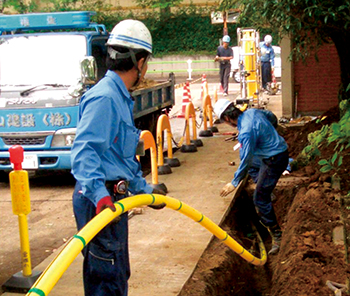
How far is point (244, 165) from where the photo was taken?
651cm

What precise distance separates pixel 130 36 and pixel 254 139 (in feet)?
10.2

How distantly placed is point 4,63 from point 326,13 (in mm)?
5369

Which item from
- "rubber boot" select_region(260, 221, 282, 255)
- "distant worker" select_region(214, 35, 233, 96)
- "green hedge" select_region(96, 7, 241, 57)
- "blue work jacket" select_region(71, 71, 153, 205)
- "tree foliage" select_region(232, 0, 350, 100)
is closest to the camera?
"blue work jacket" select_region(71, 71, 153, 205)

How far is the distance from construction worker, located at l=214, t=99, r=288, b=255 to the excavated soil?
1.19ft

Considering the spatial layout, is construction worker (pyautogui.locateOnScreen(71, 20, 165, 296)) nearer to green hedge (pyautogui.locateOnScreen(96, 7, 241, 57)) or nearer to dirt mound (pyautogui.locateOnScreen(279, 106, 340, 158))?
dirt mound (pyautogui.locateOnScreen(279, 106, 340, 158))

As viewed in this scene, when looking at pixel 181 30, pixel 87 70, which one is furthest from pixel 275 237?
pixel 181 30

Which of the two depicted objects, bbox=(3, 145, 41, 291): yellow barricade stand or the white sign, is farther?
the white sign

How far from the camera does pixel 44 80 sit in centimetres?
995

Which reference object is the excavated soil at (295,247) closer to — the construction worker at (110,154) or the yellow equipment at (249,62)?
the construction worker at (110,154)

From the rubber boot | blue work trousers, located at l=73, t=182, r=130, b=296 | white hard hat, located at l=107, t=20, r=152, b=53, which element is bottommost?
the rubber boot

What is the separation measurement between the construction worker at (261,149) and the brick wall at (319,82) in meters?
8.29

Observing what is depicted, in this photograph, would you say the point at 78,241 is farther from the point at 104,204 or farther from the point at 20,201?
the point at 20,201

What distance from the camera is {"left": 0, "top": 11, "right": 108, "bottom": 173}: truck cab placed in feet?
30.6

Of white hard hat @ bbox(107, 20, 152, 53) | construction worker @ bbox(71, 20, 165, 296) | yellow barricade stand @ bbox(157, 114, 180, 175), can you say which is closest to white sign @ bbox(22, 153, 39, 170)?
yellow barricade stand @ bbox(157, 114, 180, 175)
